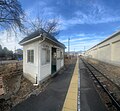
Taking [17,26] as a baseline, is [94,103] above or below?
below

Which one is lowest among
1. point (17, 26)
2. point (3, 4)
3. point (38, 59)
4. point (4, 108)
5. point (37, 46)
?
point (4, 108)

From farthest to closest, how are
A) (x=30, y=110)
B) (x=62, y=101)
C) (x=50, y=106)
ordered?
1. (x=62, y=101)
2. (x=50, y=106)
3. (x=30, y=110)

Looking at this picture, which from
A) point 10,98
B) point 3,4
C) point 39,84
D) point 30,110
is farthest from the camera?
point 3,4

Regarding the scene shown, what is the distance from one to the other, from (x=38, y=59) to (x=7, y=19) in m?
4.64

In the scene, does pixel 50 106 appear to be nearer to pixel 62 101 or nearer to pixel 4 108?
pixel 62 101

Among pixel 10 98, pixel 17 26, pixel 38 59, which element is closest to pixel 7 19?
pixel 17 26

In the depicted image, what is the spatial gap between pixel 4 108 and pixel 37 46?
4860 millimetres

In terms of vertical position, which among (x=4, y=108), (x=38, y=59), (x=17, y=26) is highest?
(x=17, y=26)

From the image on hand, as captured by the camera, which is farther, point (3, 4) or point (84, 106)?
point (3, 4)

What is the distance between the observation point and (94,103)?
565 cm

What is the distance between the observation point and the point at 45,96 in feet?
21.8

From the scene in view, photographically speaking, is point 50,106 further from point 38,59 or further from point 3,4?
point 3,4

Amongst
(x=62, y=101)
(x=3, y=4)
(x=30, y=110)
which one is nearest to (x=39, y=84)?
(x=62, y=101)

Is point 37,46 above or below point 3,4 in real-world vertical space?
below
